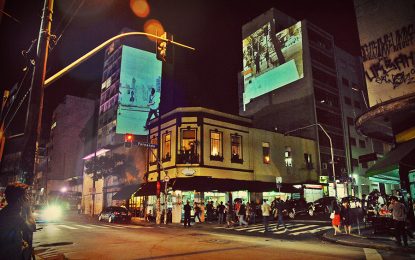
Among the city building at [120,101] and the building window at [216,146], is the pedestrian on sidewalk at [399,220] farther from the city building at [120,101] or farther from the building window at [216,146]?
the city building at [120,101]

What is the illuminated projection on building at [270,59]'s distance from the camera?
49750mm

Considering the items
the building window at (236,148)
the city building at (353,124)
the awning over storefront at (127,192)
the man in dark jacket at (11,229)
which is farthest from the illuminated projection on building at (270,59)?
the man in dark jacket at (11,229)

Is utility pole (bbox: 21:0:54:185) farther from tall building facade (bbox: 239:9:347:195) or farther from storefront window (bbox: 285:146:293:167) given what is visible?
tall building facade (bbox: 239:9:347:195)

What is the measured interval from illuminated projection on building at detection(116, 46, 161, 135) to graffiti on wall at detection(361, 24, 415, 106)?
3957cm

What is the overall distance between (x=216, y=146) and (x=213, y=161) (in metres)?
1.66

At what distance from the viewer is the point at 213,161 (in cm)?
3130

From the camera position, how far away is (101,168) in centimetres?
4466

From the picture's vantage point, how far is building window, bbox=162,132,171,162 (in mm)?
31875

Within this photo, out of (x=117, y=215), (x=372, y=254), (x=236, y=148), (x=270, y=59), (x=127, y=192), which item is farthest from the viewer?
(x=270, y=59)

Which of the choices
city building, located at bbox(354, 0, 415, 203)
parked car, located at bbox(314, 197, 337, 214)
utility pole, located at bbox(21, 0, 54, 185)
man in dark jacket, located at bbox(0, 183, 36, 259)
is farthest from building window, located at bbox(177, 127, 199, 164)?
man in dark jacket, located at bbox(0, 183, 36, 259)

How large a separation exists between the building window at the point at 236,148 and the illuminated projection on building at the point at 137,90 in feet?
71.5

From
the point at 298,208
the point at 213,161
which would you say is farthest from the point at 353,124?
the point at 213,161

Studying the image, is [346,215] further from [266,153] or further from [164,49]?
[266,153]

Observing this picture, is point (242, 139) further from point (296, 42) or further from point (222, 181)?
point (296, 42)
